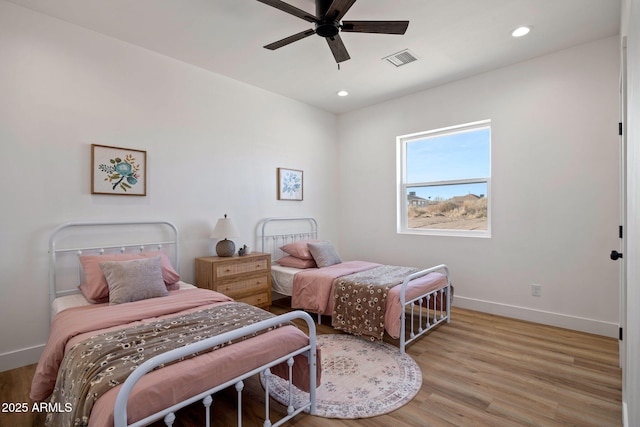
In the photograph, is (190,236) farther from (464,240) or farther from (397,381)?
(464,240)

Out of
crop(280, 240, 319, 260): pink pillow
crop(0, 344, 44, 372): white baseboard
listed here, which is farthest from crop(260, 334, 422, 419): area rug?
crop(0, 344, 44, 372): white baseboard

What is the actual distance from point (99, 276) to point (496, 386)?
305 centimetres

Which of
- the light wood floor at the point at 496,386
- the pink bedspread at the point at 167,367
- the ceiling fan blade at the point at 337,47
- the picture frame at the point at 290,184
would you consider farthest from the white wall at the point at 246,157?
the ceiling fan blade at the point at 337,47

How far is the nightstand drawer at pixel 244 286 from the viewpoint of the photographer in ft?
10.8

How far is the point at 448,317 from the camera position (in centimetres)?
342

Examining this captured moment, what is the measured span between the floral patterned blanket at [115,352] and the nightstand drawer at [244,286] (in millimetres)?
1168

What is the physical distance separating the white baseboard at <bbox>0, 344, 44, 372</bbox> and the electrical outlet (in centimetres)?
470

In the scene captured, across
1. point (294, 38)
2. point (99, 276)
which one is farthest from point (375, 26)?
point (99, 276)

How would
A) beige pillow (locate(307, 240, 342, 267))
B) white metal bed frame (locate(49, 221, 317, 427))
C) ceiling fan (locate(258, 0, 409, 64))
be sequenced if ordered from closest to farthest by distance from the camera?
white metal bed frame (locate(49, 221, 317, 427))
ceiling fan (locate(258, 0, 409, 64))
beige pillow (locate(307, 240, 342, 267))

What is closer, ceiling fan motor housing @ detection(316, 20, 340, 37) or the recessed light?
ceiling fan motor housing @ detection(316, 20, 340, 37)

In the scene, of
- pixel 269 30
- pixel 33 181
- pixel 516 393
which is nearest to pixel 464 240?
pixel 516 393

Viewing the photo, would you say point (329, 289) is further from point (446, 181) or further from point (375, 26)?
point (375, 26)

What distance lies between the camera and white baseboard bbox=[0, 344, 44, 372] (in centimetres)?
245

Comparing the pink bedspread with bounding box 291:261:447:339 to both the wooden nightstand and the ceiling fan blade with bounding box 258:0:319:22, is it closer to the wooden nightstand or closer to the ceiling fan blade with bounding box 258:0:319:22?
the wooden nightstand
